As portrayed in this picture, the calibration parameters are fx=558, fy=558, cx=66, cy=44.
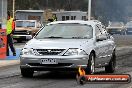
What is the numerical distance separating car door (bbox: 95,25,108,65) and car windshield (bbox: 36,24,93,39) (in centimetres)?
32

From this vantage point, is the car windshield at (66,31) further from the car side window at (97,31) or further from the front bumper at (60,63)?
the front bumper at (60,63)

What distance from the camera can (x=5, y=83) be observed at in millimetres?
12711

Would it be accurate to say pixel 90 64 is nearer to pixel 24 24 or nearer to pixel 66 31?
pixel 66 31

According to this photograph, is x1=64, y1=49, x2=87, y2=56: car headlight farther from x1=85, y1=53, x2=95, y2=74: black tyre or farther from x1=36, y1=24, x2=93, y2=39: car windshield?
x1=36, y1=24, x2=93, y2=39: car windshield

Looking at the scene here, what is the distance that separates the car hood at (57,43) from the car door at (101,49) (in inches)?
21.3

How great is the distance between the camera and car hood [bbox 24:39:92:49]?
44.3ft

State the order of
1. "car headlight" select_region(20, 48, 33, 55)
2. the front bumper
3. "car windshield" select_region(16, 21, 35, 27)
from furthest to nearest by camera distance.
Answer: "car windshield" select_region(16, 21, 35, 27), "car headlight" select_region(20, 48, 33, 55), the front bumper

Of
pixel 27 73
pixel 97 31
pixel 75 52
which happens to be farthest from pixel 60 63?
pixel 97 31

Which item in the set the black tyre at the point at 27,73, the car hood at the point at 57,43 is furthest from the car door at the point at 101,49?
the black tyre at the point at 27,73

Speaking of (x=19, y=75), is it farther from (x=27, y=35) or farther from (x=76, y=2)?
(x=76, y=2)

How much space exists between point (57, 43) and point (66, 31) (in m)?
1.18

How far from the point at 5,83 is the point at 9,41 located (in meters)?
8.85

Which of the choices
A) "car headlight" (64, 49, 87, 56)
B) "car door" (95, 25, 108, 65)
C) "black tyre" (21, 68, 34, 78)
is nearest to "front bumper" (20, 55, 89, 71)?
"car headlight" (64, 49, 87, 56)

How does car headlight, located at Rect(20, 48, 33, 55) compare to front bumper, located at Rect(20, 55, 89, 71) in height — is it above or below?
above
